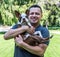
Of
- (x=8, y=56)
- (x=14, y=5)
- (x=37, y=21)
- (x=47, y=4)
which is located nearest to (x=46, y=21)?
(x=47, y=4)

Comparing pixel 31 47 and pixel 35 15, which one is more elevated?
pixel 35 15

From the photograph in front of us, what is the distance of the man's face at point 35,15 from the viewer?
123 inches

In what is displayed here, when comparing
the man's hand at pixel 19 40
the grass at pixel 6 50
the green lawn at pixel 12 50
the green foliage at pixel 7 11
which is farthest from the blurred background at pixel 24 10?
the man's hand at pixel 19 40

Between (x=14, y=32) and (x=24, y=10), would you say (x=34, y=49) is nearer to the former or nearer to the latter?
(x=14, y=32)

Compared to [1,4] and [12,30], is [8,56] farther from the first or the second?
[1,4]

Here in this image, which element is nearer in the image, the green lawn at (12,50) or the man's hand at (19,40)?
the man's hand at (19,40)

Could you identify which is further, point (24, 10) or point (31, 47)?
point (24, 10)

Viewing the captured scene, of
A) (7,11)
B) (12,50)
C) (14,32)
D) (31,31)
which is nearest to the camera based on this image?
(31,31)

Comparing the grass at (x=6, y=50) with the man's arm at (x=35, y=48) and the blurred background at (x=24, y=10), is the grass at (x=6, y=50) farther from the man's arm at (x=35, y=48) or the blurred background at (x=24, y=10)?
the blurred background at (x=24, y=10)

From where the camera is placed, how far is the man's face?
3.13 m

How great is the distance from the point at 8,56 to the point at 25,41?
7.49 m

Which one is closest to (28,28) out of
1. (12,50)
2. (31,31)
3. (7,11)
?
(31,31)

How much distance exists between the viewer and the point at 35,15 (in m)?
3.13

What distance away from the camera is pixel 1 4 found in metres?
26.0
